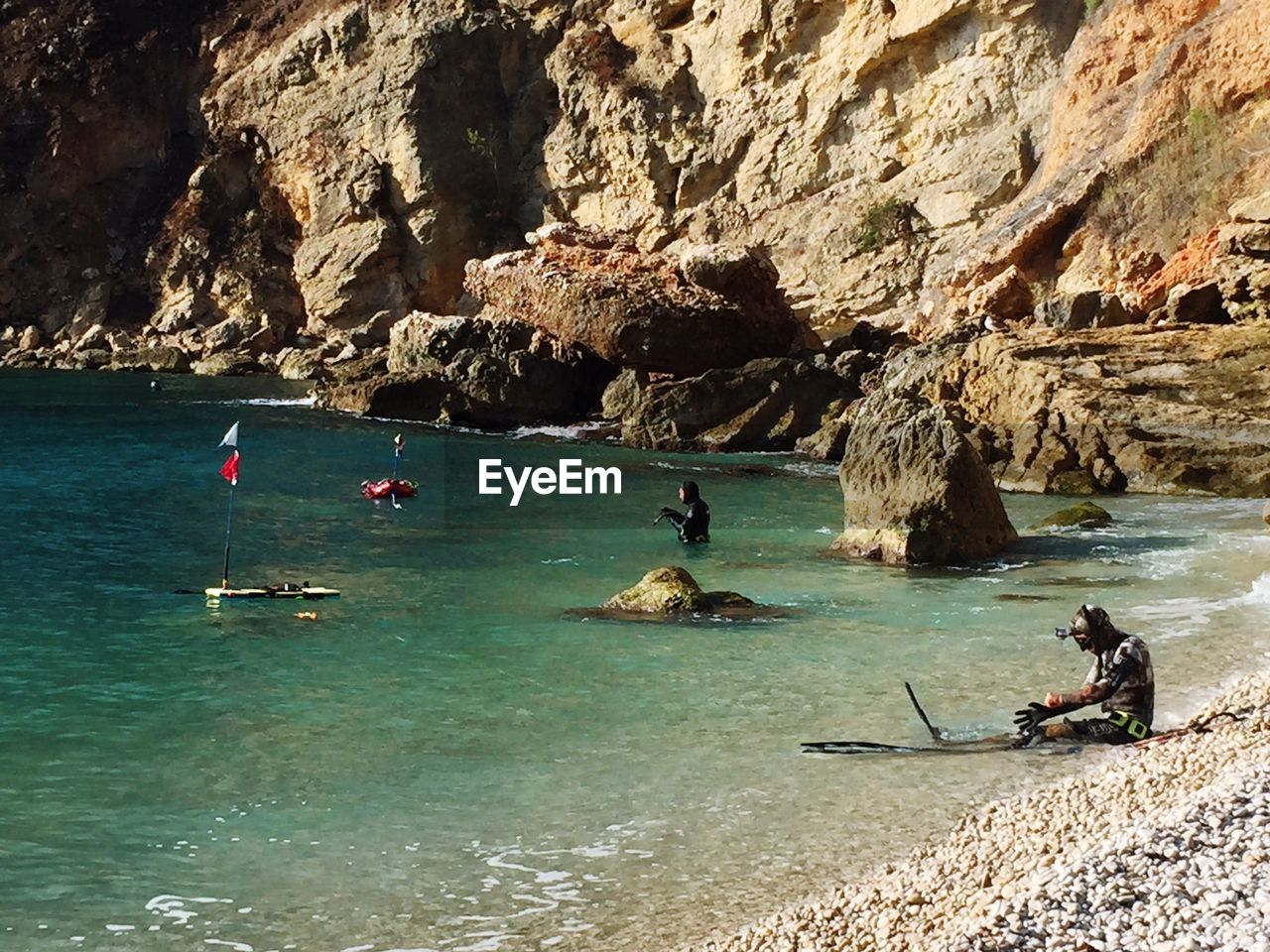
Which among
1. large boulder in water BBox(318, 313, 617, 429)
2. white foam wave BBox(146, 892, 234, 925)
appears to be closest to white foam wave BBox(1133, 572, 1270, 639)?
white foam wave BBox(146, 892, 234, 925)

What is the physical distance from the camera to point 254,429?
1489 inches

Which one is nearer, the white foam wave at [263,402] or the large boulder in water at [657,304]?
the large boulder in water at [657,304]

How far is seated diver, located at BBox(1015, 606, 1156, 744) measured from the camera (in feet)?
32.9

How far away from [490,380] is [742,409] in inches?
309

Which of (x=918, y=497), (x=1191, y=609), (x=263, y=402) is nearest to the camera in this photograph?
(x=1191, y=609)

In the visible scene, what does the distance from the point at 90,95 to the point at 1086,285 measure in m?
56.1

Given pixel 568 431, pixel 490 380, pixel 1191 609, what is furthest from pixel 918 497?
pixel 490 380

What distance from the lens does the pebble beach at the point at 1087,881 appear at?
18.8ft

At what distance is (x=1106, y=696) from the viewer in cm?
1001

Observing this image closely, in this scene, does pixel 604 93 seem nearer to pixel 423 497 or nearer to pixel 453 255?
pixel 453 255

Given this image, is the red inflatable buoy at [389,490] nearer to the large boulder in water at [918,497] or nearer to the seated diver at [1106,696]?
the large boulder in water at [918,497]

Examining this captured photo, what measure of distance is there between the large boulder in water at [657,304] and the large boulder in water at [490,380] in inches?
33.6

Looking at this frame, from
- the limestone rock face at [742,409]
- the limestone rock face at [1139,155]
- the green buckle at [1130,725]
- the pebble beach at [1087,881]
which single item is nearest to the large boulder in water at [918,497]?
the green buckle at [1130,725]

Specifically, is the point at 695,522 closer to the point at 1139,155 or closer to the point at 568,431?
the point at 568,431
